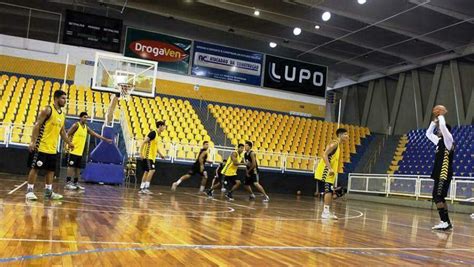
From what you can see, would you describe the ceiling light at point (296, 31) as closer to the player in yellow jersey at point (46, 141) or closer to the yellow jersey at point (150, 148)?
the yellow jersey at point (150, 148)

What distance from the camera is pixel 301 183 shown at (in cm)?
2016

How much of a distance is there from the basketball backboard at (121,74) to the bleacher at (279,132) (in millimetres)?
6034

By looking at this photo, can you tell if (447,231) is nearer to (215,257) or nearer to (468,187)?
(215,257)

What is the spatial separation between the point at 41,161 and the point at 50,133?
19.0 inches

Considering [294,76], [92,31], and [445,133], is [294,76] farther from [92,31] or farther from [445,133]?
[445,133]

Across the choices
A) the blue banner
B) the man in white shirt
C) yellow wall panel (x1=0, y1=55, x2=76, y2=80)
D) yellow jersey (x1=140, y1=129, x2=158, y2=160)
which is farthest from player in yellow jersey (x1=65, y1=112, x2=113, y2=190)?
the blue banner

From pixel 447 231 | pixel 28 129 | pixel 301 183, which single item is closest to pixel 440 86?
pixel 301 183

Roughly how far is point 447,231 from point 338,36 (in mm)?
15676

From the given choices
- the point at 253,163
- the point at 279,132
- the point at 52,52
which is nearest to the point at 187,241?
the point at 253,163

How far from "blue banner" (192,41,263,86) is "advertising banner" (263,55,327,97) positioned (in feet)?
1.89

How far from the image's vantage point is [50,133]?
24.4 ft

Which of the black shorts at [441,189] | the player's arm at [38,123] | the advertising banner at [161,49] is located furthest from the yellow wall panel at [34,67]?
the black shorts at [441,189]

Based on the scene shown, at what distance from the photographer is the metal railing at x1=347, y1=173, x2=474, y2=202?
1516 cm

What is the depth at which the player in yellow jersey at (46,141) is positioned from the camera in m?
7.23
